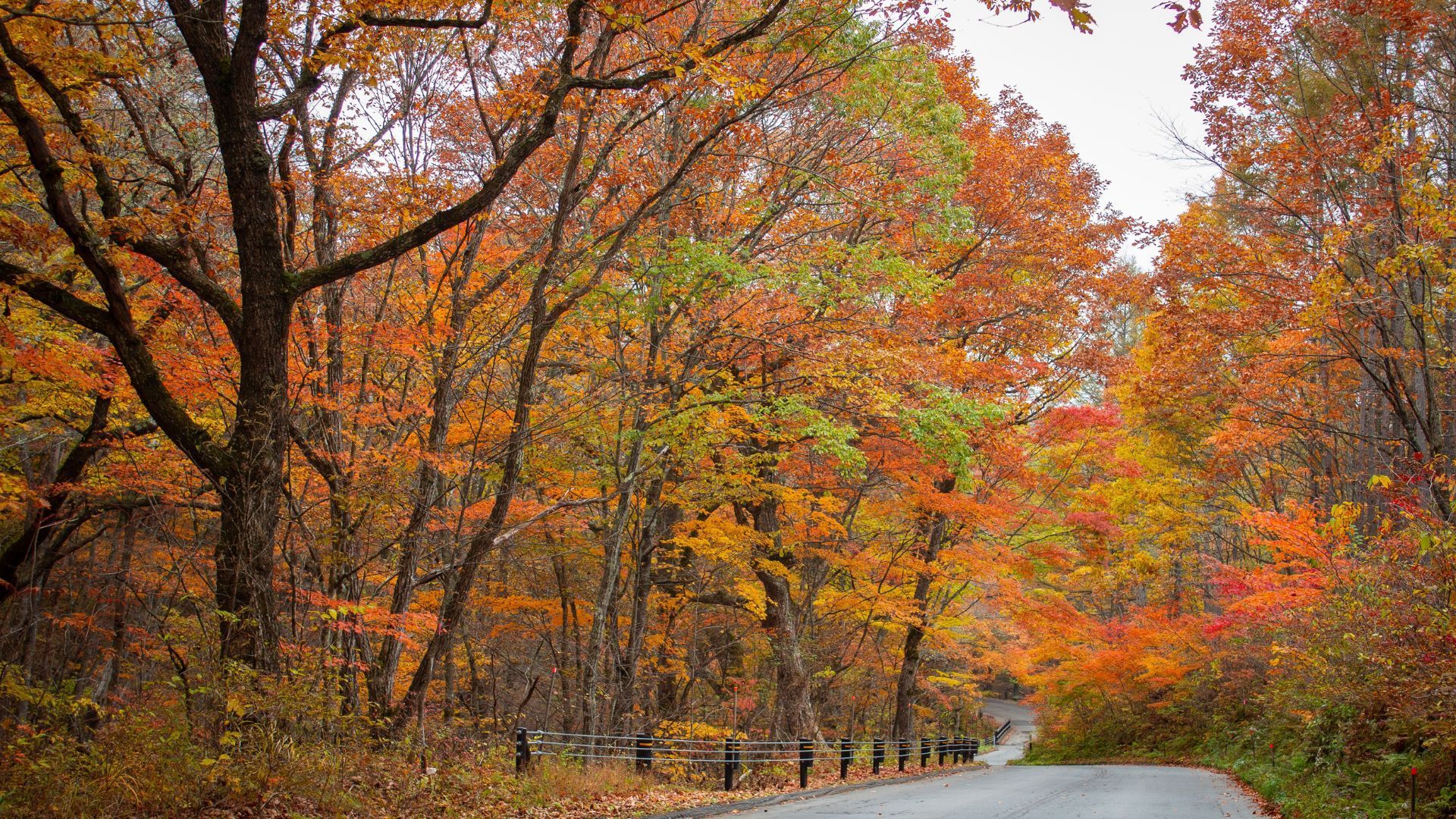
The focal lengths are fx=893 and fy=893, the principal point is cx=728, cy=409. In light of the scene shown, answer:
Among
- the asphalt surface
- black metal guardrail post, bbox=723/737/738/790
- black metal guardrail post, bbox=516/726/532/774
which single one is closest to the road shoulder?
black metal guardrail post, bbox=723/737/738/790

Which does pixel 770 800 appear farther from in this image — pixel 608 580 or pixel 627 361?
pixel 627 361

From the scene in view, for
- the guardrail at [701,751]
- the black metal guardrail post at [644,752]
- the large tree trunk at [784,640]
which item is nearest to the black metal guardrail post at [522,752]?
the guardrail at [701,751]

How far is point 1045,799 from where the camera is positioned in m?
11.5

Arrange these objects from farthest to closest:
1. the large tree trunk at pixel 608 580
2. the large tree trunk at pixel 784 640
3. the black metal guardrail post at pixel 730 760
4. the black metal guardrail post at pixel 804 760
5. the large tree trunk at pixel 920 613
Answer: the large tree trunk at pixel 920 613 → the large tree trunk at pixel 784 640 → the black metal guardrail post at pixel 804 760 → the black metal guardrail post at pixel 730 760 → the large tree trunk at pixel 608 580

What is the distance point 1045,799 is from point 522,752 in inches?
263

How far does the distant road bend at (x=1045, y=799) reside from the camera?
9.87 metres

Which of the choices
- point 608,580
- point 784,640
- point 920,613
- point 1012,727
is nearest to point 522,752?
point 608,580

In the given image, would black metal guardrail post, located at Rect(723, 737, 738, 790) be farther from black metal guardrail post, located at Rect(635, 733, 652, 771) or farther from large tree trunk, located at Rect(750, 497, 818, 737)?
large tree trunk, located at Rect(750, 497, 818, 737)

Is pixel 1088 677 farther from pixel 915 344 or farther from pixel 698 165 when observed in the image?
pixel 698 165

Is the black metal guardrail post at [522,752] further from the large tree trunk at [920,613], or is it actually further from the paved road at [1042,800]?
the large tree trunk at [920,613]

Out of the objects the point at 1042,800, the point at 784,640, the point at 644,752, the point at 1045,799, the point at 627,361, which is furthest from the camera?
the point at 784,640

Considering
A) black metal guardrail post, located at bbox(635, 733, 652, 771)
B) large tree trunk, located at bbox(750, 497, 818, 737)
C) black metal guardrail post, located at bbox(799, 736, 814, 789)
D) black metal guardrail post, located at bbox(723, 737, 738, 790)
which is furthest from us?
large tree trunk, located at bbox(750, 497, 818, 737)

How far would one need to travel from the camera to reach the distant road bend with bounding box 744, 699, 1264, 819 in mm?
9867

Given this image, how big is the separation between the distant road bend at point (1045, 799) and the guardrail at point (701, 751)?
971 mm
